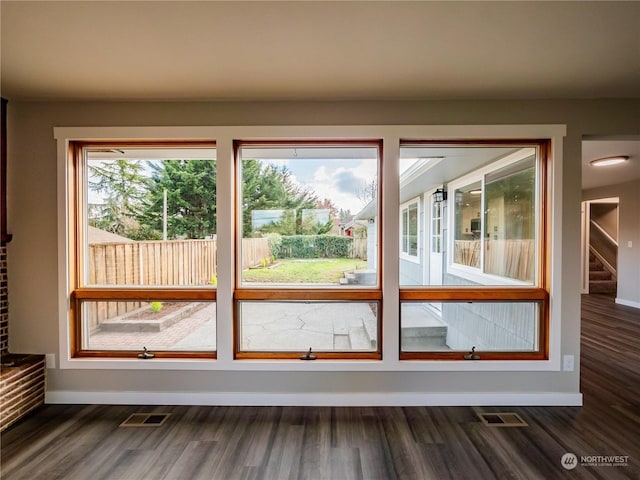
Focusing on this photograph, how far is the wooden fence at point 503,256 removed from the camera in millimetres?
2574

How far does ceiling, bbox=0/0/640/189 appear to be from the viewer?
147 centimetres

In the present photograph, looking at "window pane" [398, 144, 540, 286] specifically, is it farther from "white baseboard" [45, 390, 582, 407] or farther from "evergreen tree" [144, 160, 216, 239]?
"evergreen tree" [144, 160, 216, 239]

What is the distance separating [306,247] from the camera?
8.57ft

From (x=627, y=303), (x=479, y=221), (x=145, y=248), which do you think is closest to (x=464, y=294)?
(x=479, y=221)

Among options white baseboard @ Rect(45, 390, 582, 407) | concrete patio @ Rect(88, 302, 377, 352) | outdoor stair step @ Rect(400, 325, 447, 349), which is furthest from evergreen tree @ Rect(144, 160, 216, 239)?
outdoor stair step @ Rect(400, 325, 447, 349)

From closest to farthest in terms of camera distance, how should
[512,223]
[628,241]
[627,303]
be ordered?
[512,223]
[627,303]
[628,241]

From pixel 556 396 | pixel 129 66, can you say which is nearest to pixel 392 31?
pixel 129 66

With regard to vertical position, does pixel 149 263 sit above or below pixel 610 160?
below

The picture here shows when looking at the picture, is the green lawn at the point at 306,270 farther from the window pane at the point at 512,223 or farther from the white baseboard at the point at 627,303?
the white baseboard at the point at 627,303

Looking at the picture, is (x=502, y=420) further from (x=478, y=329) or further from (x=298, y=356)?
(x=298, y=356)

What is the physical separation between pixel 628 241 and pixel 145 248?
8.69 meters

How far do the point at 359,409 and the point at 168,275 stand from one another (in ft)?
6.40

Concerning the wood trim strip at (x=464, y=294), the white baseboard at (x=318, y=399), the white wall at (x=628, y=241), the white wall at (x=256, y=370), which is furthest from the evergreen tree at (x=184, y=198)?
the white wall at (x=628, y=241)

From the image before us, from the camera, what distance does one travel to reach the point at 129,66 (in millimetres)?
1933
